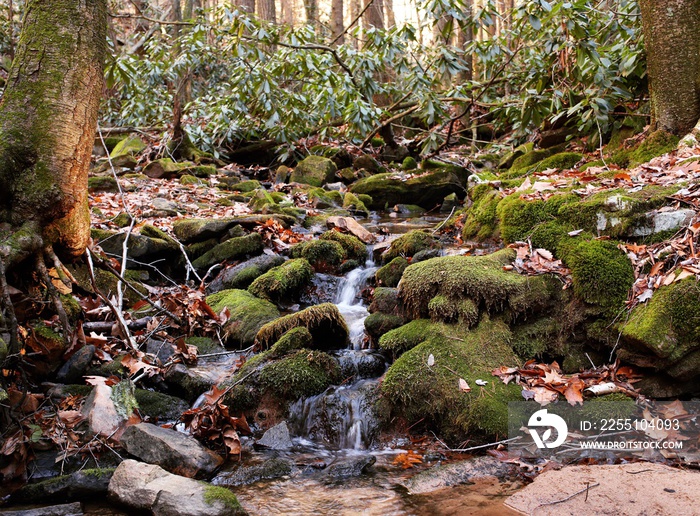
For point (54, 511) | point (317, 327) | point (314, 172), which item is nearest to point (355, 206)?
point (314, 172)

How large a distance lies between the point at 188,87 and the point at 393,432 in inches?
506

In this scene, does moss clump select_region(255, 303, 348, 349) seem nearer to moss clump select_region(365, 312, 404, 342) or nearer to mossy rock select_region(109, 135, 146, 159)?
moss clump select_region(365, 312, 404, 342)

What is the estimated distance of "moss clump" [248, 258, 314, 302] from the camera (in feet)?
19.4

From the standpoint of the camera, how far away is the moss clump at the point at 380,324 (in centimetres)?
477

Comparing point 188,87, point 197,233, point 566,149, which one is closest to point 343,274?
point 197,233

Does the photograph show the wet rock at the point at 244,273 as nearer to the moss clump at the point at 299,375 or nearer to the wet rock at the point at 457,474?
the moss clump at the point at 299,375

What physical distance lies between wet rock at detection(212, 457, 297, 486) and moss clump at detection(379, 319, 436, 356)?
130 cm

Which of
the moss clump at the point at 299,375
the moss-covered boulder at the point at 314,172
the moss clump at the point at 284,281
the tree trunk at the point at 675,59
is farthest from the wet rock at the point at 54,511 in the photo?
the moss-covered boulder at the point at 314,172

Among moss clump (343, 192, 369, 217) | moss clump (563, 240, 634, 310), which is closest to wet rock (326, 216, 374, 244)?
moss clump (343, 192, 369, 217)

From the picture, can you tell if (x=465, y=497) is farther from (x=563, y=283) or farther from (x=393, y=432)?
(x=563, y=283)

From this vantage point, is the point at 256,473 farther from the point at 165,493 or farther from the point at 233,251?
the point at 233,251

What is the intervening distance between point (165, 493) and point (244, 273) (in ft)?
11.6

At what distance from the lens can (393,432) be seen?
3949 mm

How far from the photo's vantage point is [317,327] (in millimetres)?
4855
